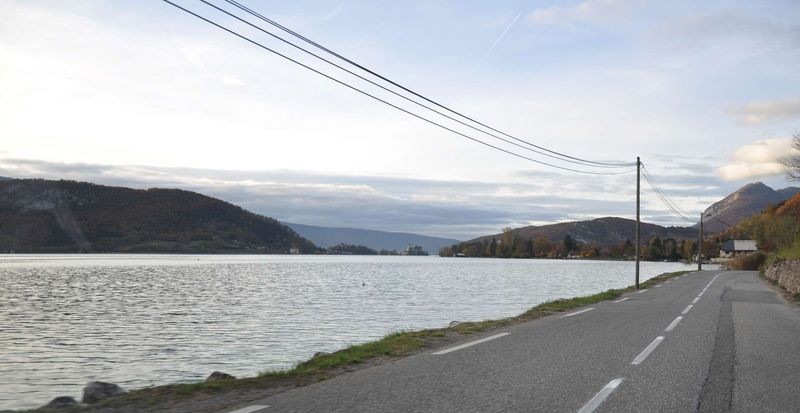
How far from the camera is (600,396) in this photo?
8328 millimetres

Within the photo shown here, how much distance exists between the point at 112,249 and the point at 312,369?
632ft

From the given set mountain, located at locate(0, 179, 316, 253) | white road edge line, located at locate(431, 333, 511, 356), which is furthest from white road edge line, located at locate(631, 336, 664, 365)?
mountain, located at locate(0, 179, 316, 253)

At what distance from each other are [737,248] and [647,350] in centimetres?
16953

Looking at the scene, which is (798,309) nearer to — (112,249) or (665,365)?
(665,365)

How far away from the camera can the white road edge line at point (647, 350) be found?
452 inches

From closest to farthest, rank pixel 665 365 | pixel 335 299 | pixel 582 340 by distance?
pixel 665 365, pixel 582 340, pixel 335 299

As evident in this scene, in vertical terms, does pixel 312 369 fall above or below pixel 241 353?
above

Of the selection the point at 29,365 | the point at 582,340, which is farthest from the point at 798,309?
the point at 29,365

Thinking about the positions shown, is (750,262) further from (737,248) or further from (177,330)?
(177,330)

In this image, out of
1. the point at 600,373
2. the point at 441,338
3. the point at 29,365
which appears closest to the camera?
the point at 600,373

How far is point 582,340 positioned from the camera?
14445 millimetres

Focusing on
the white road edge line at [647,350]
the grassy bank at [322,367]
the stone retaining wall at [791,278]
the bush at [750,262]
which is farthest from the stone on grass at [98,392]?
the bush at [750,262]

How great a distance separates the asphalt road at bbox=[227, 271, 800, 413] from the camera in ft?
25.9

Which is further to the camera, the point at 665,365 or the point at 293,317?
the point at 293,317
